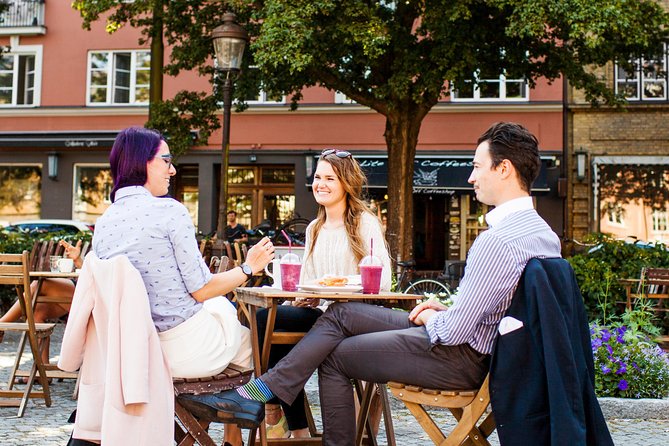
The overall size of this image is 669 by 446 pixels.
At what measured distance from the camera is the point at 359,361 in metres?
3.69

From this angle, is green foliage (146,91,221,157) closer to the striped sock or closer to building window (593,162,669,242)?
building window (593,162,669,242)

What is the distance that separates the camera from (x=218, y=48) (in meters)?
12.1

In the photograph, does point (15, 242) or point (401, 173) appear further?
point (401, 173)

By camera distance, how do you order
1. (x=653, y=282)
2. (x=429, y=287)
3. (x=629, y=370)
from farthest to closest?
(x=429, y=287) < (x=653, y=282) < (x=629, y=370)

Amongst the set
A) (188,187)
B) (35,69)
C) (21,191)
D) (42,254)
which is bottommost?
(42,254)

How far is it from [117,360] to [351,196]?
2005mm

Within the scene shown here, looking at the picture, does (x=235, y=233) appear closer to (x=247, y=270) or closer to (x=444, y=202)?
(x=444, y=202)

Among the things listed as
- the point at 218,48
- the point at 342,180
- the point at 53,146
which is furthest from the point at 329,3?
the point at 53,146

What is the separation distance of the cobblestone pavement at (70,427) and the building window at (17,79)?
19821 mm

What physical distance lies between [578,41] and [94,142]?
13.6 metres

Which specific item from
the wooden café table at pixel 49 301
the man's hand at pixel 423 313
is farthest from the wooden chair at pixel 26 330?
the man's hand at pixel 423 313

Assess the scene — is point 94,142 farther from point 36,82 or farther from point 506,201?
point 506,201

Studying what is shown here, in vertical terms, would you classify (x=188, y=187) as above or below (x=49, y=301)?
above

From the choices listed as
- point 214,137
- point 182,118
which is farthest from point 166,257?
point 214,137
